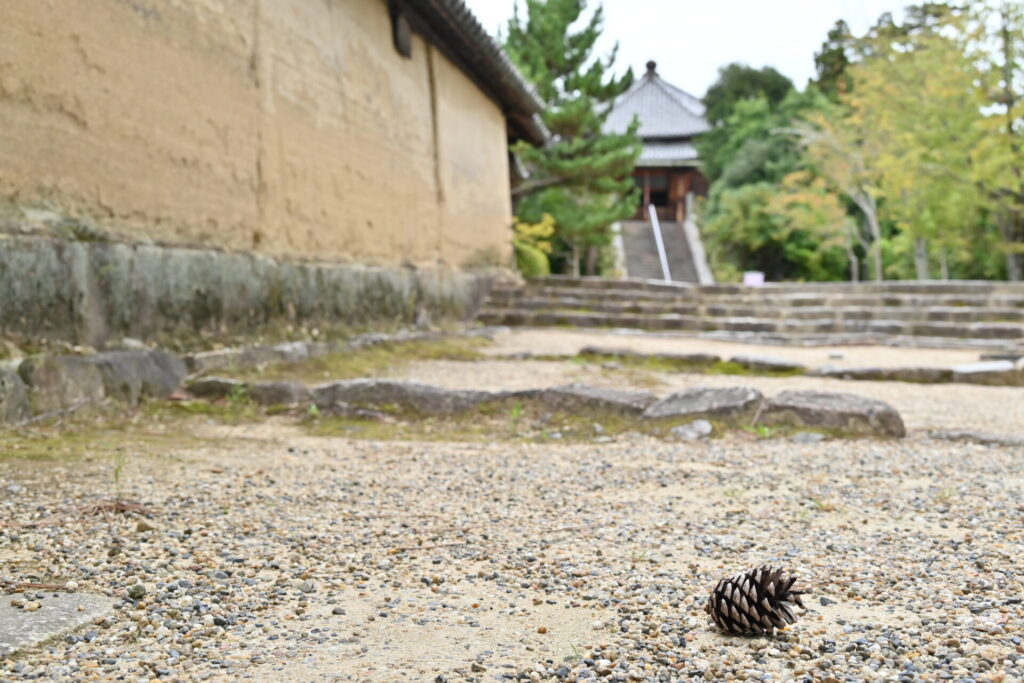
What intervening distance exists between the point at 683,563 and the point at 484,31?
8782 mm

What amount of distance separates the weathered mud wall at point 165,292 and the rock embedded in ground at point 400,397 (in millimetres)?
1126

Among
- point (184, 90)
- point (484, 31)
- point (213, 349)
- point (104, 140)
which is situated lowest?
point (213, 349)

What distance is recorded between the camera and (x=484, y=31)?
9.78 m

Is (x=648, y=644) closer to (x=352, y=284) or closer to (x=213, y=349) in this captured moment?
(x=213, y=349)

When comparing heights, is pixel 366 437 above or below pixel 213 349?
below

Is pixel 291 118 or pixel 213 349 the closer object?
pixel 213 349

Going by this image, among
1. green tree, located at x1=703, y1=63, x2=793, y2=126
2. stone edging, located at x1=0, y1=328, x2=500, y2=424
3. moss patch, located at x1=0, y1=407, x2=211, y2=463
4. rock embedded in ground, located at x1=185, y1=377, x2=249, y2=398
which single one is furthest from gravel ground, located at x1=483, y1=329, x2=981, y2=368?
green tree, located at x1=703, y1=63, x2=793, y2=126

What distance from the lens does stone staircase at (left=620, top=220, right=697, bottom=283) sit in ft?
82.5

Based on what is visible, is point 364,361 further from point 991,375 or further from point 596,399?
point 991,375

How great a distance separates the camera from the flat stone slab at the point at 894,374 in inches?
265

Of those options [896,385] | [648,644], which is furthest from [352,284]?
[648,644]

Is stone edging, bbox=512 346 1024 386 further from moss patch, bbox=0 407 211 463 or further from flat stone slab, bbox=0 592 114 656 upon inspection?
flat stone slab, bbox=0 592 114 656

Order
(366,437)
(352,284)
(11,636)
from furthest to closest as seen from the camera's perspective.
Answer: (352,284), (366,437), (11,636)

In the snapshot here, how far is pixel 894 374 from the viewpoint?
268 inches
